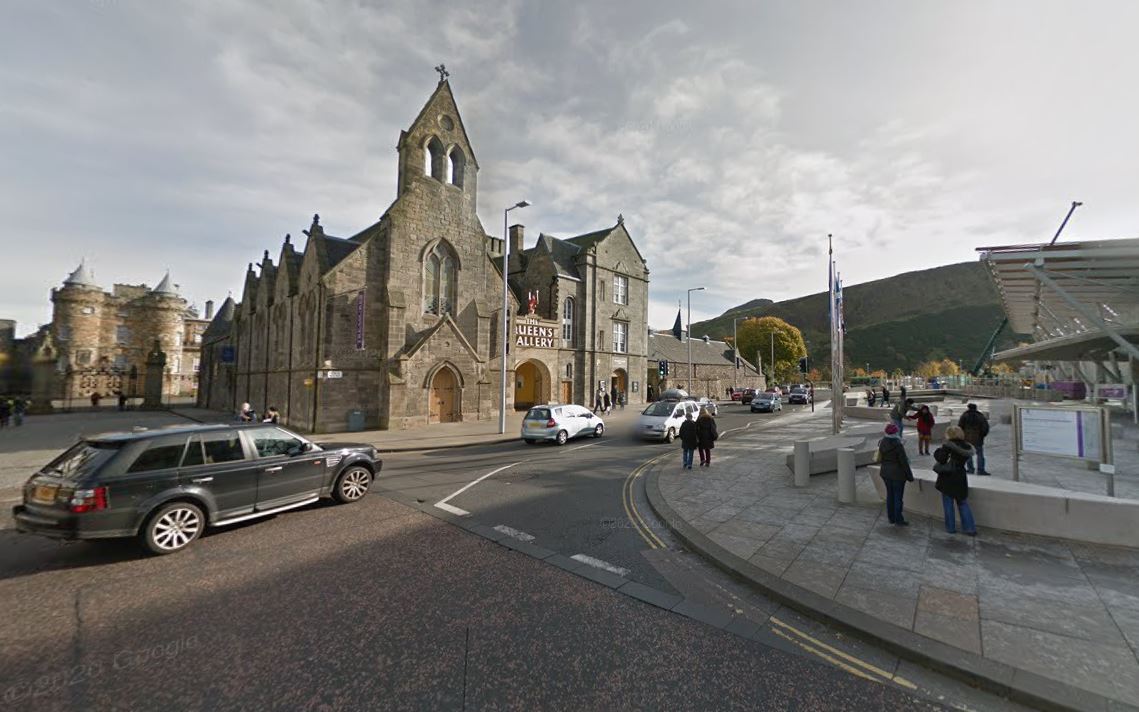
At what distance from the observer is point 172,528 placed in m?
6.36

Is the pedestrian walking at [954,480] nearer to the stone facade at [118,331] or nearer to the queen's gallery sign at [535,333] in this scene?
the queen's gallery sign at [535,333]

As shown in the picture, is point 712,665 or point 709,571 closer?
point 712,665

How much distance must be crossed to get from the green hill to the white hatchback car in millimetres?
90223

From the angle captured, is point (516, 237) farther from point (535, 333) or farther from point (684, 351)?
point (684, 351)

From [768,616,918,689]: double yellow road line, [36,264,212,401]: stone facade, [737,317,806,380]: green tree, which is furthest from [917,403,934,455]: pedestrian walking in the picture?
[36,264,212,401]: stone facade

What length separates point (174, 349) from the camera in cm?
6650

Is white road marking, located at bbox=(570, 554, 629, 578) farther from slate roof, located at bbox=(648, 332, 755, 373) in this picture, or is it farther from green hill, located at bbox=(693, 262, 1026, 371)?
green hill, located at bbox=(693, 262, 1026, 371)

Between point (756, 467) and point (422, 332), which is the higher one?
point (422, 332)

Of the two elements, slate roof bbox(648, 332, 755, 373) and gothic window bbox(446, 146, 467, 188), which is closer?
gothic window bbox(446, 146, 467, 188)

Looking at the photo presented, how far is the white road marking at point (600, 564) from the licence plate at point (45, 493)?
6.78 metres

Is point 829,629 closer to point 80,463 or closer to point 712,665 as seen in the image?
point 712,665

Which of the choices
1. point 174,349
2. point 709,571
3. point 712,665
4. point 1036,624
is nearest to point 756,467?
point 709,571

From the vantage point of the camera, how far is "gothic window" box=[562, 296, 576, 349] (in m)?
35.6

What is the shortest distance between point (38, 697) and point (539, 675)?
12.3 ft
